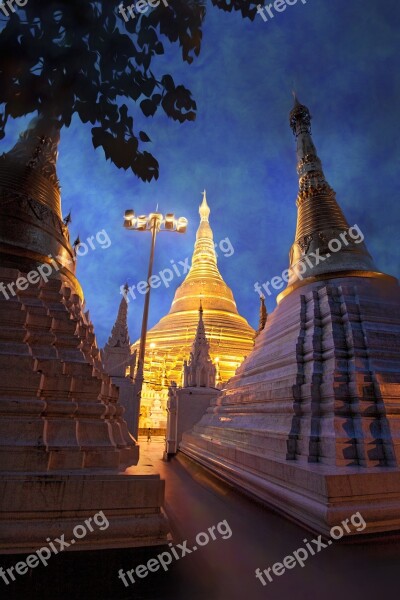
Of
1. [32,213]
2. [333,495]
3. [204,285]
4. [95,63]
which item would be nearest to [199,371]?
[32,213]

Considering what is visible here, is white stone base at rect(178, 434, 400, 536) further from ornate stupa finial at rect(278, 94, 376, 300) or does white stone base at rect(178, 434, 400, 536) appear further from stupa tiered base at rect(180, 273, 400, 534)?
ornate stupa finial at rect(278, 94, 376, 300)

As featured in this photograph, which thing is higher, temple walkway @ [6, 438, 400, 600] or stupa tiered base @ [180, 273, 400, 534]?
stupa tiered base @ [180, 273, 400, 534]

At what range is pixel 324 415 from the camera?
481 cm

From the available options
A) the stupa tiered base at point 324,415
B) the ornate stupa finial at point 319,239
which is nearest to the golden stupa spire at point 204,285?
the ornate stupa finial at point 319,239

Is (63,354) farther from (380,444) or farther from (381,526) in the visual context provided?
(380,444)

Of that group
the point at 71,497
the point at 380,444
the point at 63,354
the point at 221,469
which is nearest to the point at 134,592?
the point at 71,497

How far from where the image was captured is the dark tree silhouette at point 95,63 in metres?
1.82

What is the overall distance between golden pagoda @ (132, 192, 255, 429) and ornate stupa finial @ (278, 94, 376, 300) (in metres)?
12.4

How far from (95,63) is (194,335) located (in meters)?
23.5

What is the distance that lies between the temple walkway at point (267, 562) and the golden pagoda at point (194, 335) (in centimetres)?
1540

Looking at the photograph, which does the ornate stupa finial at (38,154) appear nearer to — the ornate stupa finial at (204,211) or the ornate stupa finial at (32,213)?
the ornate stupa finial at (32,213)

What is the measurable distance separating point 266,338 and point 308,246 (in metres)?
3.32

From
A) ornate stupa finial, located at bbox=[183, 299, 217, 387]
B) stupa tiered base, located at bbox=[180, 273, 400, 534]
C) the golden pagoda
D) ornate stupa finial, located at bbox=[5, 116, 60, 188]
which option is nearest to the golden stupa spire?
the golden pagoda

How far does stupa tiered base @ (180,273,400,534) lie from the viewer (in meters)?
3.48
